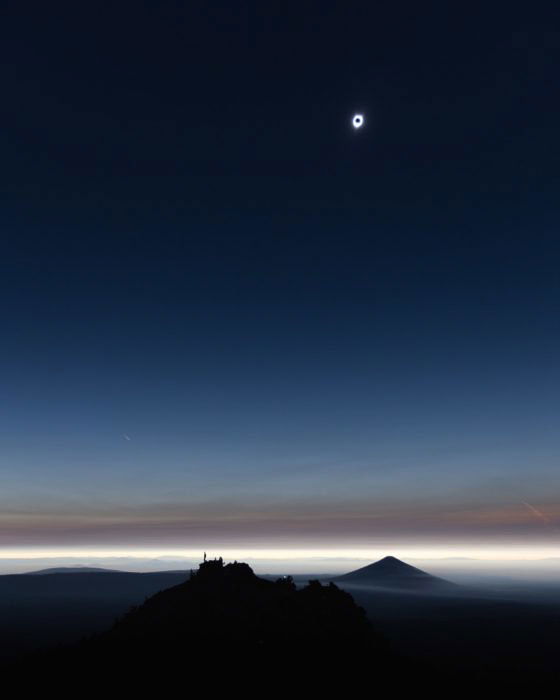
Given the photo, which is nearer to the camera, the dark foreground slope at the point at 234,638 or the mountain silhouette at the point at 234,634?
the dark foreground slope at the point at 234,638

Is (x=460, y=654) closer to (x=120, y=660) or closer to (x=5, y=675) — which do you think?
(x=120, y=660)

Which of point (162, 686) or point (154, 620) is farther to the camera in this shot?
point (154, 620)

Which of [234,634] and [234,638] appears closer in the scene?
[234,638]

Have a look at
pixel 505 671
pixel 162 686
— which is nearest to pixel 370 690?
pixel 162 686

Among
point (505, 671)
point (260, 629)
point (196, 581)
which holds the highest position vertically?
point (196, 581)

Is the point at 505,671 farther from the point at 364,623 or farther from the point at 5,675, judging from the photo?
the point at 5,675

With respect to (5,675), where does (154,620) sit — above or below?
above

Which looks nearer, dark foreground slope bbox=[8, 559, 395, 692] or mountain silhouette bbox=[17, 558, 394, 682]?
dark foreground slope bbox=[8, 559, 395, 692]

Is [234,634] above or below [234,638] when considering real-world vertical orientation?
above

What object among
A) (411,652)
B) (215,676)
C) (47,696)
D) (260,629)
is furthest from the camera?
(411,652)

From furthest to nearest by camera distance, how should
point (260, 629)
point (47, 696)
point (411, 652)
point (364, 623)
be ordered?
1. point (411, 652)
2. point (364, 623)
3. point (260, 629)
4. point (47, 696)
